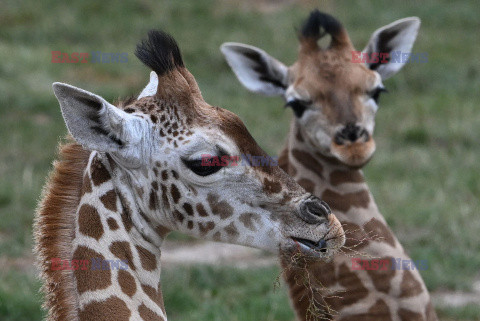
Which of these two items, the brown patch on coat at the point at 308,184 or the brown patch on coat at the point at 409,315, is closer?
the brown patch on coat at the point at 409,315

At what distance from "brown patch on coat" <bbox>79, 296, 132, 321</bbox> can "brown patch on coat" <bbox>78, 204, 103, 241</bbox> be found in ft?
0.91

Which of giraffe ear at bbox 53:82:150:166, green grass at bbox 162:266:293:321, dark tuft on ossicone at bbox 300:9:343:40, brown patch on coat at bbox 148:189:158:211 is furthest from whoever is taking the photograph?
green grass at bbox 162:266:293:321

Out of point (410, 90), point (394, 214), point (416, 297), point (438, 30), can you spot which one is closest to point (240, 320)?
point (416, 297)

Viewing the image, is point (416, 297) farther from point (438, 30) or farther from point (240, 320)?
point (438, 30)

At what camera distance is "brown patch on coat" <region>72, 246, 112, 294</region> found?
3475mm

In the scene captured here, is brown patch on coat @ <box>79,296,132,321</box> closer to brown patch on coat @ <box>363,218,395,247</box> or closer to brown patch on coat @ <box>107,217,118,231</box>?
brown patch on coat @ <box>107,217,118,231</box>

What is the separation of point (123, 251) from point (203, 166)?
50 cm

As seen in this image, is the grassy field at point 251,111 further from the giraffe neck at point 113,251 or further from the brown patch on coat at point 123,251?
the brown patch on coat at point 123,251

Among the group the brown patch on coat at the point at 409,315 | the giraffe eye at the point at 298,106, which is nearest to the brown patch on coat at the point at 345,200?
the giraffe eye at the point at 298,106

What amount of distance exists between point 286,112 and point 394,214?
3246 mm

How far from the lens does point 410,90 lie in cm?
1190

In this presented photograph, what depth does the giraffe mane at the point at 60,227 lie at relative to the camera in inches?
137

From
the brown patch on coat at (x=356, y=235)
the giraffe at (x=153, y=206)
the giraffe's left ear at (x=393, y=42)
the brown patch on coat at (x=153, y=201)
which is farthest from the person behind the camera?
the giraffe's left ear at (x=393, y=42)

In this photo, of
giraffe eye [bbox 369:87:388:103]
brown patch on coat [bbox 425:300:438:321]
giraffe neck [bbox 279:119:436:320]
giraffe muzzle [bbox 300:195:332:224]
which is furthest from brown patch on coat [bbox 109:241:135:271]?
giraffe eye [bbox 369:87:388:103]
